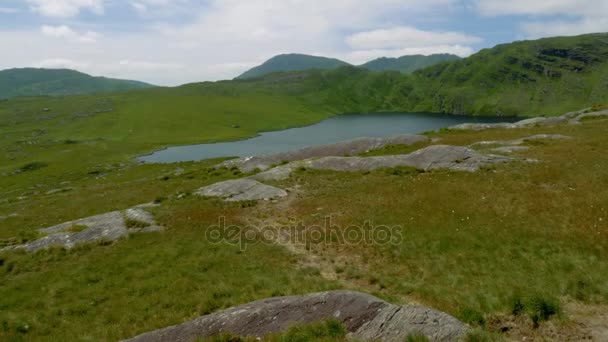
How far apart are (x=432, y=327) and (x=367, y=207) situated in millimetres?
18271

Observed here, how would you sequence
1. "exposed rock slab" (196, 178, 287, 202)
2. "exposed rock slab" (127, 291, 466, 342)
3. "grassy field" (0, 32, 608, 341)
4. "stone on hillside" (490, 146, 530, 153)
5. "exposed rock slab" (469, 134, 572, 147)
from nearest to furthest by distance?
"exposed rock slab" (127, 291, 466, 342) < "grassy field" (0, 32, 608, 341) < "exposed rock slab" (196, 178, 287, 202) < "stone on hillside" (490, 146, 530, 153) < "exposed rock slab" (469, 134, 572, 147)

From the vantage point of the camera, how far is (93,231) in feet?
91.4

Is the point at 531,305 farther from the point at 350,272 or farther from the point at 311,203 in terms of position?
the point at 311,203

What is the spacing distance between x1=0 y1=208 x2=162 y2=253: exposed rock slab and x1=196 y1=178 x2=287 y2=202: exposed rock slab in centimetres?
770

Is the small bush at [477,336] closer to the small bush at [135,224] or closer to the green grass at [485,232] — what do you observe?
the green grass at [485,232]

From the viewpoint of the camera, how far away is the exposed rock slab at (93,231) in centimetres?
2653

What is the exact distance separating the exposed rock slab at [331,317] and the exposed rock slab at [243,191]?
21.7 meters

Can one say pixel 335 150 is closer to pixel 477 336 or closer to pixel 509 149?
pixel 509 149

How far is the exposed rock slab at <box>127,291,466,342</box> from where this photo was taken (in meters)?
11.6

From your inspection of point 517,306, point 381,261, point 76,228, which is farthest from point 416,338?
point 76,228

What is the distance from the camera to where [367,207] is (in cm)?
2959

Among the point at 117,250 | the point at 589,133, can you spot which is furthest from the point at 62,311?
the point at 589,133

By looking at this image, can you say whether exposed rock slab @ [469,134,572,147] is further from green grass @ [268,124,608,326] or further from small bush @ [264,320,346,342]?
small bush @ [264,320,346,342]

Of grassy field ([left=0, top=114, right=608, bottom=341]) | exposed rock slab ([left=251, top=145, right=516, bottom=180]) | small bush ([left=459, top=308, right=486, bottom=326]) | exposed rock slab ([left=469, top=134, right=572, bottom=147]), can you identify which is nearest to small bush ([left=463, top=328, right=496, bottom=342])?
small bush ([left=459, top=308, right=486, bottom=326])
